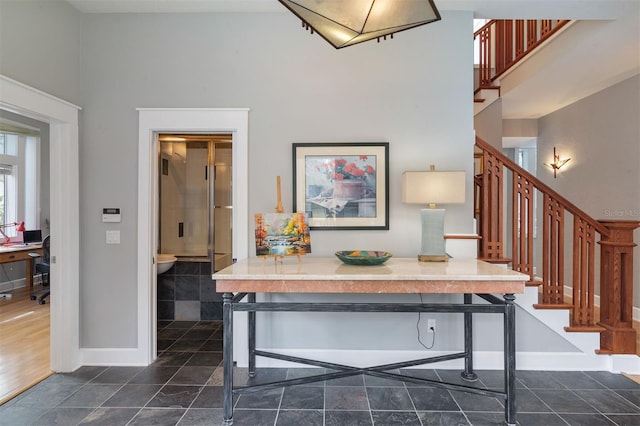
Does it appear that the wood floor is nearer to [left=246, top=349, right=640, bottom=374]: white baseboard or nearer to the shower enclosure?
the shower enclosure

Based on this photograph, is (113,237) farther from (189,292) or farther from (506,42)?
(506,42)

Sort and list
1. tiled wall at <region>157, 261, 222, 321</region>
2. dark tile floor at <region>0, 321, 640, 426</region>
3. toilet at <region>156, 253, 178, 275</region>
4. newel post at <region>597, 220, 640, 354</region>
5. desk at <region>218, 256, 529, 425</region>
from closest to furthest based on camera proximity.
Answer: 1. desk at <region>218, 256, 529, 425</region>
2. dark tile floor at <region>0, 321, 640, 426</region>
3. newel post at <region>597, 220, 640, 354</region>
4. toilet at <region>156, 253, 178, 275</region>
5. tiled wall at <region>157, 261, 222, 321</region>

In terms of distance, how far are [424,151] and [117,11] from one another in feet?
9.66

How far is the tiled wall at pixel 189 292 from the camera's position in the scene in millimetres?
3945

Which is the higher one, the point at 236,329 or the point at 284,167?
the point at 284,167

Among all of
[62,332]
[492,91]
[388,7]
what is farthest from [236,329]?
[492,91]

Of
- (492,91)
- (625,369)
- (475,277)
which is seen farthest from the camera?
(492,91)

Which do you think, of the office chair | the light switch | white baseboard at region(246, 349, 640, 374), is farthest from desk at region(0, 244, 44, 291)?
white baseboard at region(246, 349, 640, 374)

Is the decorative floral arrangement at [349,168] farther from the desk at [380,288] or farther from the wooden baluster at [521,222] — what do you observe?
the wooden baluster at [521,222]

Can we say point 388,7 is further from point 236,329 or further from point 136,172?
point 236,329

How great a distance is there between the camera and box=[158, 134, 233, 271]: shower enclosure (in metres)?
4.14

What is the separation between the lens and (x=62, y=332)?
269 cm

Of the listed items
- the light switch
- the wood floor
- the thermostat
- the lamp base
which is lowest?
the wood floor

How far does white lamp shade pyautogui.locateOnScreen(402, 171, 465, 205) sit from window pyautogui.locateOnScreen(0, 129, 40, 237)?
658cm
